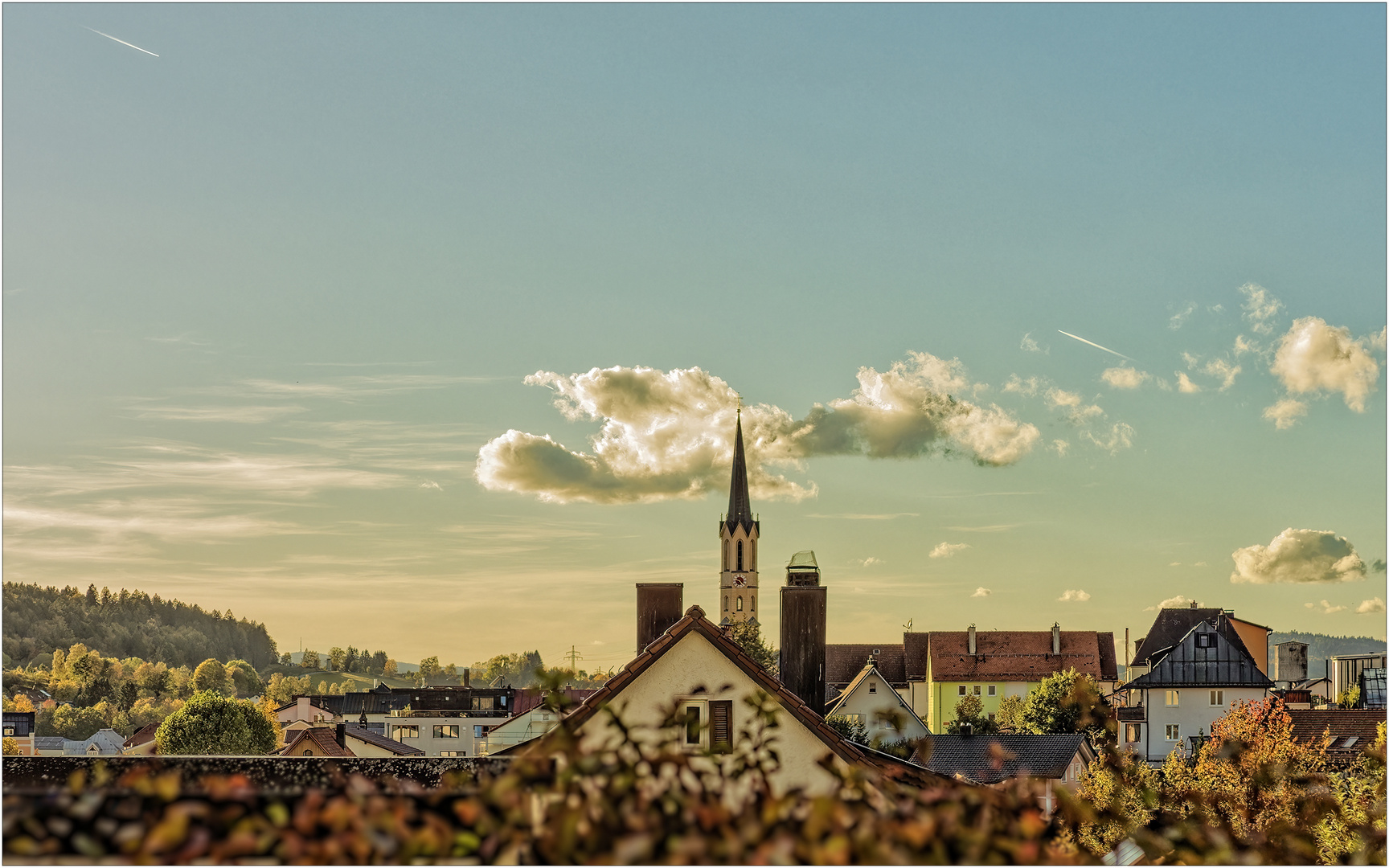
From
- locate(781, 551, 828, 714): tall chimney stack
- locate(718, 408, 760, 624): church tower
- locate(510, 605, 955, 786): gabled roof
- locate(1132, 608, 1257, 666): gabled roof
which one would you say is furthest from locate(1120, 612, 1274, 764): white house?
locate(718, 408, 760, 624): church tower

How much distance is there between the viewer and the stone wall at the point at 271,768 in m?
11.2

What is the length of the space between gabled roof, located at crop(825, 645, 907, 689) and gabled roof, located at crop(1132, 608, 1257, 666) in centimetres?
2022

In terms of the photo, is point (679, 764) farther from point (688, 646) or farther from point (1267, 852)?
point (688, 646)

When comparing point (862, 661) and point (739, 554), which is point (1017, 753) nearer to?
point (862, 661)

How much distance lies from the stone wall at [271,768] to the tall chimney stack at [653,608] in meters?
5.25

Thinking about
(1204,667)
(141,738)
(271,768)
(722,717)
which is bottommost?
(141,738)

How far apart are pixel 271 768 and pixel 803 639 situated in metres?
11.4

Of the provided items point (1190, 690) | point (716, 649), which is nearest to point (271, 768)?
point (716, 649)

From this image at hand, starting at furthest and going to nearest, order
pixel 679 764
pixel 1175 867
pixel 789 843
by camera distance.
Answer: pixel 1175 867 → pixel 679 764 → pixel 789 843

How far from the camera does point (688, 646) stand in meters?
17.2

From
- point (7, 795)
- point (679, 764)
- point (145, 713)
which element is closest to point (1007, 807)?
point (679, 764)

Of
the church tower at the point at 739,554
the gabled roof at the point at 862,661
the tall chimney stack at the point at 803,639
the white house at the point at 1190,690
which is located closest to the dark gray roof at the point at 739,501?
the church tower at the point at 739,554

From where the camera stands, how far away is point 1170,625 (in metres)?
95.3

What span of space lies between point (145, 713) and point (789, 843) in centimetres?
18534
